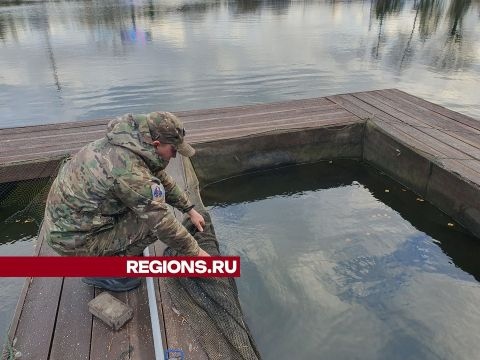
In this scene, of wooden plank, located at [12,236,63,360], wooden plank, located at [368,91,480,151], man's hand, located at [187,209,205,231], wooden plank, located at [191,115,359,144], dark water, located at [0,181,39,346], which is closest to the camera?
wooden plank, located at [12,236,63,360]

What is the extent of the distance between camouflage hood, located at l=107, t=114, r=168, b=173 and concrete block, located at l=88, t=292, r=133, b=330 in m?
1.25

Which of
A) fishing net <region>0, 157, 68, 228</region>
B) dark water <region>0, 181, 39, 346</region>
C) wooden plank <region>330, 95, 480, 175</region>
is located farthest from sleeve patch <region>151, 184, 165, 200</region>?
wooden plank <region>330, 95, 480, 175</region>

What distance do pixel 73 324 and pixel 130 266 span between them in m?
0.65

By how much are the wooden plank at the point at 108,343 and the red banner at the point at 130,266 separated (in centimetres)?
45

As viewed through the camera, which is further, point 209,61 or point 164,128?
point 209,61

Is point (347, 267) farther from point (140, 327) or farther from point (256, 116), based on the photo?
point (256, 116)

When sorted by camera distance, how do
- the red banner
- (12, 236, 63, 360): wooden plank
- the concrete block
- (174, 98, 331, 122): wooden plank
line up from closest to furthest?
(12, 236, 63, 360): wooden plank < the concrete block < the red banner < (174, 98, 331, 122): wooden plank

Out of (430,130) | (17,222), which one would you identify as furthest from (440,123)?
(17,222)

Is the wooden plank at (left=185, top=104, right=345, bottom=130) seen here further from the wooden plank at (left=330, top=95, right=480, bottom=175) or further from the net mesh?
the net mesh

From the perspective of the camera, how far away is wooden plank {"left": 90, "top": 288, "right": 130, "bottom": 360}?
2.74 metres

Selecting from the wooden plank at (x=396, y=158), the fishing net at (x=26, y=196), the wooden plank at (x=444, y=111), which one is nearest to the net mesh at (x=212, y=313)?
the fishing net at (x=26, y=196)

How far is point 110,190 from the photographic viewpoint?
2773 mm

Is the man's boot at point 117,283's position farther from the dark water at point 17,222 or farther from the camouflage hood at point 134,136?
the dark water at point 17,222

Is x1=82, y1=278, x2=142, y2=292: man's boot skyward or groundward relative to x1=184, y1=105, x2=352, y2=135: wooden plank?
skyward
